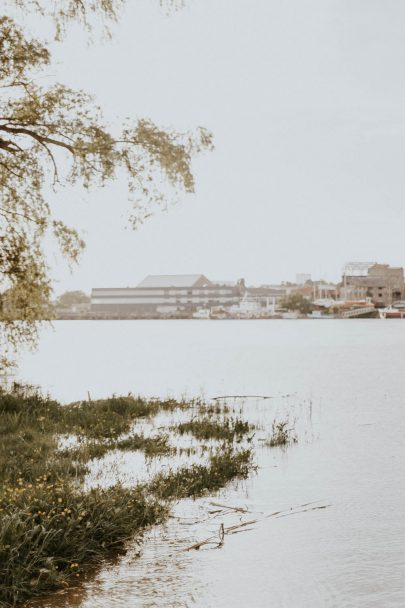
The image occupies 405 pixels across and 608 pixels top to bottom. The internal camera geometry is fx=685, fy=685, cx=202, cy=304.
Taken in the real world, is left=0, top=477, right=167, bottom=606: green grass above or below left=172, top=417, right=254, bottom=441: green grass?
above

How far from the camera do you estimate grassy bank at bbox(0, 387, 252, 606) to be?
7.22 meters

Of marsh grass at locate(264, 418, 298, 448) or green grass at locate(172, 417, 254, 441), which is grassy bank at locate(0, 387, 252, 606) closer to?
green grass at locate(172, 417, 254, 441)

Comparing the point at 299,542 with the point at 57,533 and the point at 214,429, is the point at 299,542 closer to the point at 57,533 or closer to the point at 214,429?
the point at 57,533

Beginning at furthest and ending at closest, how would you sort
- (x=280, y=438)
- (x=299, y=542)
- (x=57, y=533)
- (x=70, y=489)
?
(x=280, y=438)
(x=299, y=542)
(x=70, y=489)
(x=57, y=533)

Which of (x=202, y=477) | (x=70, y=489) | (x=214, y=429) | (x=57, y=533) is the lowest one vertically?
(x=214, y=429)

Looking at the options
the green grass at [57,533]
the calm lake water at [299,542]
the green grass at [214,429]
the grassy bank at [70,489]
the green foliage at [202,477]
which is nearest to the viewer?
the green grass at [57,533]

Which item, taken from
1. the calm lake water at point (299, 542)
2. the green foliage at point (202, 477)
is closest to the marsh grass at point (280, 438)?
the calm lake water at point (299, 542)

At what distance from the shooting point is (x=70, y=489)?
887cm

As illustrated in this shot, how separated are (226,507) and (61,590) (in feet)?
13.0

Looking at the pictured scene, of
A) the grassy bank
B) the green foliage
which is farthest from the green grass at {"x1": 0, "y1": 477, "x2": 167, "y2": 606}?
the green foliage

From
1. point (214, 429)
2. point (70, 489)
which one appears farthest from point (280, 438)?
point (70, 489)

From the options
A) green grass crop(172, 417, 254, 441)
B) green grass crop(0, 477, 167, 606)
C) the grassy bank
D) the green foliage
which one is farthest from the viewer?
green grass crop(172, 417, 254, 441)

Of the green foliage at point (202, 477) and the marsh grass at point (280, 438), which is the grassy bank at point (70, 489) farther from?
the marsh grass at point (280, 438)

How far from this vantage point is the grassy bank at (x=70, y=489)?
7.22m
